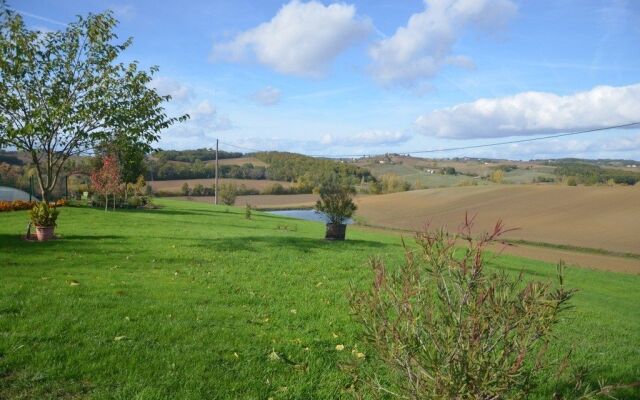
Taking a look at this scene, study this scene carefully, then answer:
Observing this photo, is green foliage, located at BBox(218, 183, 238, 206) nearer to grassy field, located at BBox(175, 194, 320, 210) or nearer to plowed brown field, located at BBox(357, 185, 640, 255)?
grassy field, located at BBox(175, 194, 320, 210)

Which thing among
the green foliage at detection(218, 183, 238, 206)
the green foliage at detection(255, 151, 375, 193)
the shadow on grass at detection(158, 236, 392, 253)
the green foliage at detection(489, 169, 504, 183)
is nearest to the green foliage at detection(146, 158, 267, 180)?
the green foliage at detection(255, 151, 375, 193)

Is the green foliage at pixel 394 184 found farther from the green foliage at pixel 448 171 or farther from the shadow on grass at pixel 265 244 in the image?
the shadow on grass at pixel 265 244

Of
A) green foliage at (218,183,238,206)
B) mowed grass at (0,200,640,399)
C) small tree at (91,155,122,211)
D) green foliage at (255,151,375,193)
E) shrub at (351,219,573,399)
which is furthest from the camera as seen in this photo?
green foliage at (255,151,375,193)

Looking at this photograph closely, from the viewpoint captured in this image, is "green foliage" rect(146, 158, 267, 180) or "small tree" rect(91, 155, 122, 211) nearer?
"small tree" rect(91, 155, 122, 211)

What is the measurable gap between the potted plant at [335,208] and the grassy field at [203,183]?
52.3 meters

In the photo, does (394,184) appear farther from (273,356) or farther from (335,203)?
(273,356)

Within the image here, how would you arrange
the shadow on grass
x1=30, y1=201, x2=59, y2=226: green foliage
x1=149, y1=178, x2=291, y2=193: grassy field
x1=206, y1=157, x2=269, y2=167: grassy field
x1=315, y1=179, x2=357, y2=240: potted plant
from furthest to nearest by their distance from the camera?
x1=206, y1=157, x2=269, y2=167: grassy field < x1=149, y1=178, x2=291, y2=193: grassy field < x1=315, y1=179, x2=357, y2=240: potted plant < the shadow on grass < x1=30, y1=201, x2=59, y2=226: green foliage

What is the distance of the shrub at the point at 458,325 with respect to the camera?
2475 millimetres

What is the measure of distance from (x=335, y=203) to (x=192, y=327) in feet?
40.7

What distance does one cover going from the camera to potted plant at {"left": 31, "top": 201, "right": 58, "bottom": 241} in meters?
13.8

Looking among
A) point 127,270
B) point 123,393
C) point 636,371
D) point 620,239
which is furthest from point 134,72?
point 620,239

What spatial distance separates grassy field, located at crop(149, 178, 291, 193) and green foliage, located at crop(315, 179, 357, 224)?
52.3 meters

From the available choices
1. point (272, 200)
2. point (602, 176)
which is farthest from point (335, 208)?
point (602, 176)

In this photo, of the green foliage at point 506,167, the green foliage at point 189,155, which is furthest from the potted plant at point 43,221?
the green foliage at point 506,167
